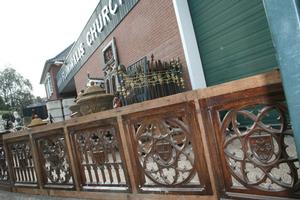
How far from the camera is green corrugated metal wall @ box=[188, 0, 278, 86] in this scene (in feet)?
19.3

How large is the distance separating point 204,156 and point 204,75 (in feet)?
16.4

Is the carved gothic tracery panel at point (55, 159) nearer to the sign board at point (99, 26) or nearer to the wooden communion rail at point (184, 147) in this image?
the wooden communion rail at point (184, 147)

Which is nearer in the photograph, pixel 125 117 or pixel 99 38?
pixel 125 117

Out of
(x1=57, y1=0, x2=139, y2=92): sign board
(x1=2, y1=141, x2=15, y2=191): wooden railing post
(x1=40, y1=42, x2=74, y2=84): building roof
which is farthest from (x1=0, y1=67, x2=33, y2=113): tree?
(x1=2, y1=141, x2=15, y2=191): wooden railing post

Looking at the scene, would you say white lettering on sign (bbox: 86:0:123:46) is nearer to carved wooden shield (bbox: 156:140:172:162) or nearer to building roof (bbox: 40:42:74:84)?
carved wooden shield (bbox: 156:140:172:162)

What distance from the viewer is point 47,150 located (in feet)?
15.5

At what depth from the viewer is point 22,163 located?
17.9ft

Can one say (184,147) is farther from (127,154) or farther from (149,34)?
(149,34)

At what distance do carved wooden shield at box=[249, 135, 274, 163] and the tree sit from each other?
2556 inches

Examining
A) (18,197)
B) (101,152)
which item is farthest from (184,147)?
(18,197)

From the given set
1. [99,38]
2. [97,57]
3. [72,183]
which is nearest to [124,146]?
[72,183]

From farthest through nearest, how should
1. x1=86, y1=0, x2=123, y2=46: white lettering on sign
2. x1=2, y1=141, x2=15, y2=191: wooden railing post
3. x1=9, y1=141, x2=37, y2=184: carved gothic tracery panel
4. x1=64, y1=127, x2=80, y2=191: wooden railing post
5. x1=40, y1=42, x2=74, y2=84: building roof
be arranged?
x1=40, y1=42, x2=74, y2=84: building roof < x1=86, y1=0, x2=123, y2=46: white lettering on sign < x1=2, y1=141, x2=15, y2=191: wooden railing post < x1=9, y1=141, x2=37, y2=184: carved gothic tracery panel < x1=64, y1=127, x2=80, y2=191: wooden railing post

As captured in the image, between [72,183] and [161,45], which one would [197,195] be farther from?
[161,45]

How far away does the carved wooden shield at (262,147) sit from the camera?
2307 mm
